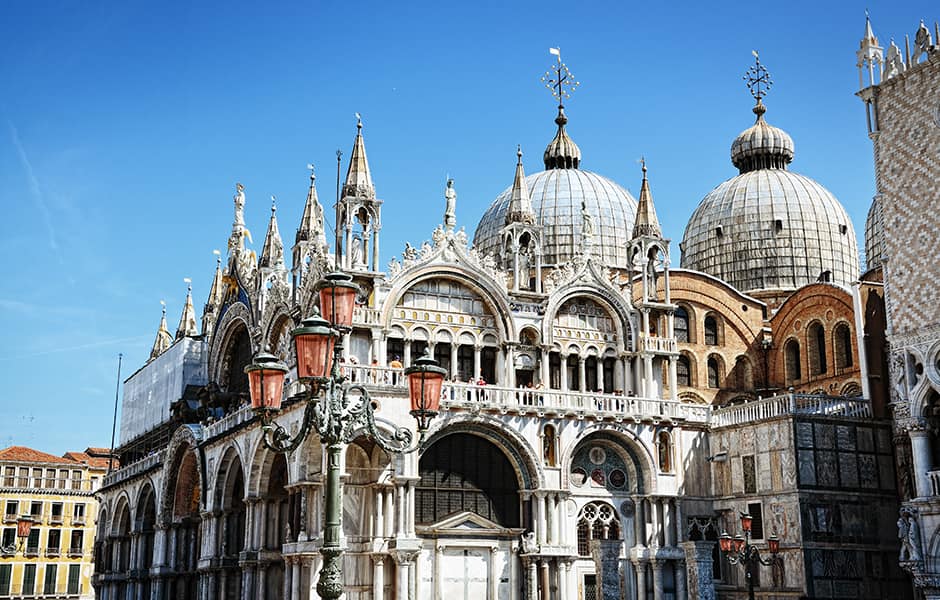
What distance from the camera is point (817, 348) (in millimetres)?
43062

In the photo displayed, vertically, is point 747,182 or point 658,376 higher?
point 747,182

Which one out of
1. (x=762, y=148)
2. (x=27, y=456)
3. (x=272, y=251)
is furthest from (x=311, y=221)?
(x=27, y=456)

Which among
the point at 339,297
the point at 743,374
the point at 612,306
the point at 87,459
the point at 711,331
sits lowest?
the point at 339,297

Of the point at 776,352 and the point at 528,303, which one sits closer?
the point at 528,303

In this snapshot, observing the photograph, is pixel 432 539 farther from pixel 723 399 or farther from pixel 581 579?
pixel 723 399

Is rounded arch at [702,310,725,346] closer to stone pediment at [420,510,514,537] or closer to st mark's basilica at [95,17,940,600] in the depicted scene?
st mark's basilica at [95,17,940,600]

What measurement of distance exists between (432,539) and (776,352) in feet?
58.7

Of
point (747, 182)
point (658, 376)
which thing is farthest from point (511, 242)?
point (747, 182)

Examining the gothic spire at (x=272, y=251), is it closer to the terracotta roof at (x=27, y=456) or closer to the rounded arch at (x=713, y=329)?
the rounded arch at (x=713, y=329)

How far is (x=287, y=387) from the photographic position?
34156 mm

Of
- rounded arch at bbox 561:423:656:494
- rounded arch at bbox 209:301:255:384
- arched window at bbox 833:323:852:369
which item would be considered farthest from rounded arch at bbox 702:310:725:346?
rounded arch at bbox 209:301:255:384

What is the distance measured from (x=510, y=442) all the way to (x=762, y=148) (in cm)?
2649

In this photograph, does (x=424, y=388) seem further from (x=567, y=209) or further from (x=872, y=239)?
(x=567, y=209)

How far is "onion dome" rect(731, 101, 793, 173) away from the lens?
180 ft
